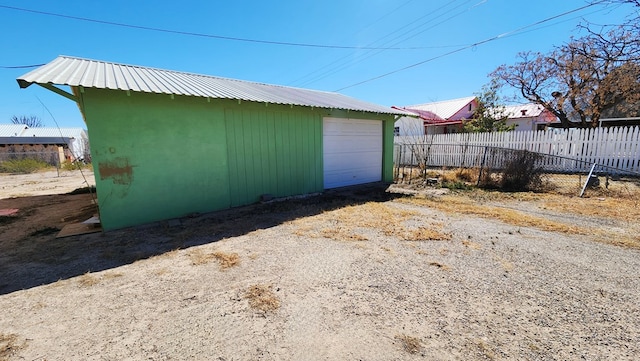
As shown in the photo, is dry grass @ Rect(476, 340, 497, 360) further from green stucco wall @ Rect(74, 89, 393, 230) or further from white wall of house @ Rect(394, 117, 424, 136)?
white wall of house @ Rect(394, 117, 424, 136)

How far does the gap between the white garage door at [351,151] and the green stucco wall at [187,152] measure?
2.67ft

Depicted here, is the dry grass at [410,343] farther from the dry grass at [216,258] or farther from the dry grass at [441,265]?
the dry grass at [216,258]

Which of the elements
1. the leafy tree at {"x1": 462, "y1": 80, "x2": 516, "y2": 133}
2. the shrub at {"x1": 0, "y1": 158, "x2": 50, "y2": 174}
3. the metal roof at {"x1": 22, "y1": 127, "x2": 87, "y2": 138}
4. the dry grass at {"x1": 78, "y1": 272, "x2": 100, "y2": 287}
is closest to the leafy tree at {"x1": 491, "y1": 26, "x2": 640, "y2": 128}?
the leafy tree at {"x1": 462, "y1": 80, "x2": 516, "y2": 133}

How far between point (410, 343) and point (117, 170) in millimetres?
5335

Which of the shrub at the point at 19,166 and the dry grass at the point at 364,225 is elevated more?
the shrub at the point at 19,166

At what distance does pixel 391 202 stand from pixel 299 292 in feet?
15.1

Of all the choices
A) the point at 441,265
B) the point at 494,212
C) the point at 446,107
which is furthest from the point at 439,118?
the point at 441,265

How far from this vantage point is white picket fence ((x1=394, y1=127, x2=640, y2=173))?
938 centimetres

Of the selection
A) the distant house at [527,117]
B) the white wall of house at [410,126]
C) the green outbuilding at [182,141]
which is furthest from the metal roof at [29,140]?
the distant house at [527,117]

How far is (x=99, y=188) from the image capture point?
4.70 m

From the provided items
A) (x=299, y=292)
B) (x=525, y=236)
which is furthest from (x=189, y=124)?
(x=525, y=236)

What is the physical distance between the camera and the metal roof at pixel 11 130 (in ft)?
90.2

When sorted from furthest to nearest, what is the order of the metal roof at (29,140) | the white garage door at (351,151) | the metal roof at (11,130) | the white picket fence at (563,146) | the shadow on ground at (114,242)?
the metal roof at (11,130) → the metal roof at (29,140) → the white picket fence at (563,146) → the white garage door at (351,151) → the shadow on ground at (114,242)

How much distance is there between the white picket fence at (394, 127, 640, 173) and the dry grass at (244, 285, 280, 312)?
826 cm
